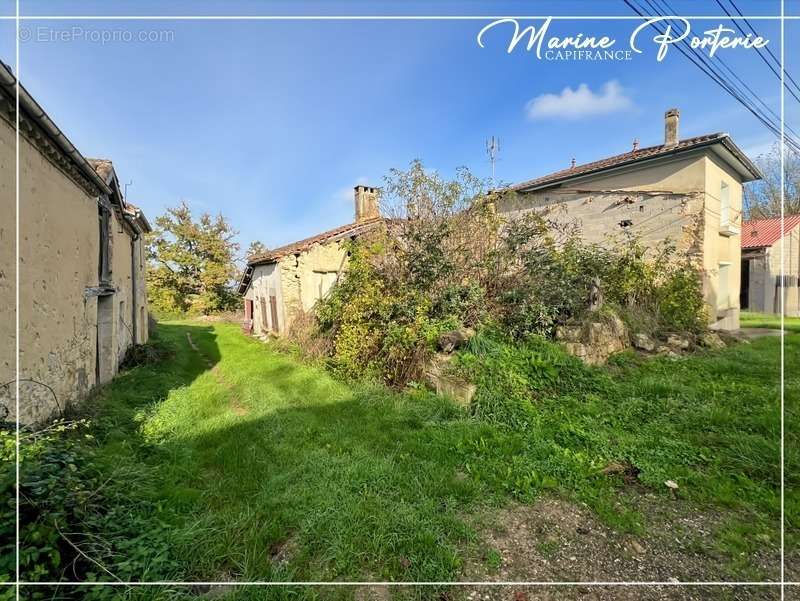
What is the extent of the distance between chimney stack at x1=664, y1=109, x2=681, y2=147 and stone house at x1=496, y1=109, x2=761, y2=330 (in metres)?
0.03

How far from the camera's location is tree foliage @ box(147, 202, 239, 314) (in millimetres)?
16844

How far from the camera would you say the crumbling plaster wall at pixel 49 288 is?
393 centimetres

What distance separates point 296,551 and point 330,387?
13.2 feet

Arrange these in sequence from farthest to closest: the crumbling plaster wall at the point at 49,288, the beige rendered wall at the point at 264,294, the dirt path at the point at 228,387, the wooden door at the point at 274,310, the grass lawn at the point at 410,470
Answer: the wooden door at the point at 274,310 → the beige rendered wall at the point at 264,294 → the dirt path at the point at 228,387 → the crumbling plaster wall at the point at 49,288 → the grass lawn at the point at 410,470

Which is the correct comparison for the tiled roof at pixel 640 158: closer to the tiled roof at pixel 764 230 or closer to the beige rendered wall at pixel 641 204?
the beige rendered wall at pixel 641 204

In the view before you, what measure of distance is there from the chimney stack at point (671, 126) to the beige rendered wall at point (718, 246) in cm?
118

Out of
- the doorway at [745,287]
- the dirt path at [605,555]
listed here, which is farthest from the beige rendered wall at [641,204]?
the doorway at [745,287]

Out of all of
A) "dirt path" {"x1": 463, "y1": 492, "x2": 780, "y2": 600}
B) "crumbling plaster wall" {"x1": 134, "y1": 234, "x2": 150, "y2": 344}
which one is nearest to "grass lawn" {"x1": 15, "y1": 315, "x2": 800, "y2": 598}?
"dirt path" {"x1": 463, "y1": 492, "x2": 780, "y2": 600}

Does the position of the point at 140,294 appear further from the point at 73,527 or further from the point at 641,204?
the point at 641,204

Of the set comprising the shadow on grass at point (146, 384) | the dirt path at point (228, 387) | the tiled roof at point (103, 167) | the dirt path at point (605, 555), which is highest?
the tiled roof at point (103, 167)

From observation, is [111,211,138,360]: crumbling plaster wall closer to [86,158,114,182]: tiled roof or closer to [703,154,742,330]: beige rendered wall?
[86,158,114,182]: tiled roof

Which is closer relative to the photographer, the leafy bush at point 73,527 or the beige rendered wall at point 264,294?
the leafy bush at point 73,527

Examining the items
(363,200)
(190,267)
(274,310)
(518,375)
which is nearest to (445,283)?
(518,375)

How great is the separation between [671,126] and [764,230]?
12.5 meters
